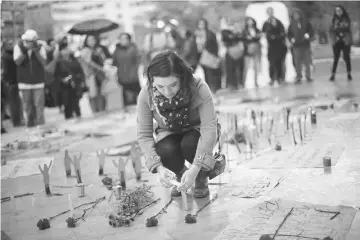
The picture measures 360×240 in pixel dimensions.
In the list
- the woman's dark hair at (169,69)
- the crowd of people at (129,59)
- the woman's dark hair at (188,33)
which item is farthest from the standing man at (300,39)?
the woman's dark hair at (188,33)

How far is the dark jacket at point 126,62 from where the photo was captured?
8344mm

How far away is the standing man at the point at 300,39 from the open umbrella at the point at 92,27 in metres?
3.41

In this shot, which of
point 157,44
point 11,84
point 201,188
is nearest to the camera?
point 201,188

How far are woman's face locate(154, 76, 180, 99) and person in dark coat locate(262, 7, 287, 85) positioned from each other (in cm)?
326

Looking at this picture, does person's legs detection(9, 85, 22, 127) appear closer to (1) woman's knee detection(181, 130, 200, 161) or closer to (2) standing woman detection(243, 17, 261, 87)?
(2) standing woman detection(243, 17, 261, 87)

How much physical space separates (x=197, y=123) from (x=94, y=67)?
505 centimetres

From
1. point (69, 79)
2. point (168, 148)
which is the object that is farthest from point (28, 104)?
point (168, 148)

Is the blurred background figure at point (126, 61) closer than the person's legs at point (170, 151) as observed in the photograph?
No

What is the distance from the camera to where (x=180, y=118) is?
3.27 m

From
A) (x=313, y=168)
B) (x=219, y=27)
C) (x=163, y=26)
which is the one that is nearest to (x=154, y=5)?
(x=163, y=26)

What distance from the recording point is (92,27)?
324 inches

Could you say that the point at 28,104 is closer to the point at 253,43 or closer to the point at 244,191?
the point at 253,43

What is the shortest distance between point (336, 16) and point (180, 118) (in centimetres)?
255

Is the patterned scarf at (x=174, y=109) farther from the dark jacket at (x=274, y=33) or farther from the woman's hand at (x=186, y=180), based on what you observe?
the dark jacket at (x=274, y=33)
